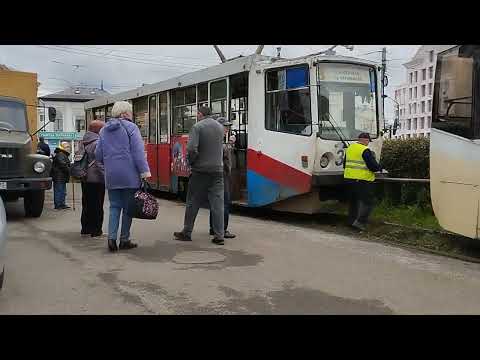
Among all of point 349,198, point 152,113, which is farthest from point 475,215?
point 152,113

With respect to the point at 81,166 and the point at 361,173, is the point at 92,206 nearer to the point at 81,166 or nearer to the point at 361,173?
the point at 81,166

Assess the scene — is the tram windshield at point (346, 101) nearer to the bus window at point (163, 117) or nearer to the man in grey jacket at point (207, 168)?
the man in grey jacket at point (207, 168)

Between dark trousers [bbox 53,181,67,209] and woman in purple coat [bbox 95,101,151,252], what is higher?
woman in purple coat [bbox 95,101,151,252]

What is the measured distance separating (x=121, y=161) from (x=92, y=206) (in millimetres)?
1498

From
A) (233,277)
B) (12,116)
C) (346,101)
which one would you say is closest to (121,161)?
(233,277)

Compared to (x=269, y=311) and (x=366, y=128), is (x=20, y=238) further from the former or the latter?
(x=366, y=128)

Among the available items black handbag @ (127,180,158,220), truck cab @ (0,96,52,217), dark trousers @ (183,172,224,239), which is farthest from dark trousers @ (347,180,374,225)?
truck cab @ (0,96,52,217)

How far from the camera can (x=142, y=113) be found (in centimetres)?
1599

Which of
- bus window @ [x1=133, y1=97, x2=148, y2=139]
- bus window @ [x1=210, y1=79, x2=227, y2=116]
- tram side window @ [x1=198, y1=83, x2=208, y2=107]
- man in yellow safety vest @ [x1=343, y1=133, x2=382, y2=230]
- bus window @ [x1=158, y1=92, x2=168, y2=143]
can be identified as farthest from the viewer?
bus window @ [x1=133, y1=97, x2=148, y2=139]

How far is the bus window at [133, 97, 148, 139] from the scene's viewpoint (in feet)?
51.6

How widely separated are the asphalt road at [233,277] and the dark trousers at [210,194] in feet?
1.19

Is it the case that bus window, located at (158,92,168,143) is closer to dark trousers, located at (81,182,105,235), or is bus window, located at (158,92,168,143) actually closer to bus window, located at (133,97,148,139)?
bus window, located at (133,97,148,139)

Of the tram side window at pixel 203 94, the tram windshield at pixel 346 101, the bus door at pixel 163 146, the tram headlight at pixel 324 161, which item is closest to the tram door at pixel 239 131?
the tram side window at pixel 203 94

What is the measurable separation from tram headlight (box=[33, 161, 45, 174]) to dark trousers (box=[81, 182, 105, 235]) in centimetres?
243
